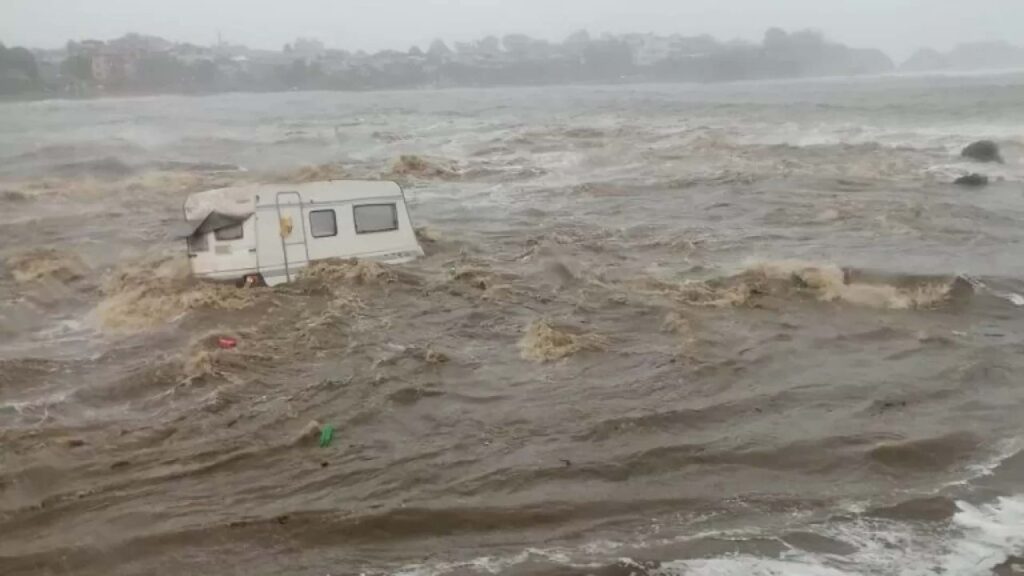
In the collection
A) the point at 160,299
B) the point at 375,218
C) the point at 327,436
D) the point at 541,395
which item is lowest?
the point at 541,395

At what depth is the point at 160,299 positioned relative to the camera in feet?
57.0

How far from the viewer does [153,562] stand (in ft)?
29.0

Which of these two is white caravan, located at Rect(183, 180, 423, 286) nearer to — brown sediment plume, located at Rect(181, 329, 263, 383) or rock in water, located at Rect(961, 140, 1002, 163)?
brown sediment plume, located at Rect(181, 329, 263, 383)

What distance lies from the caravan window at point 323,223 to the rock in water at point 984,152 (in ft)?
95.2

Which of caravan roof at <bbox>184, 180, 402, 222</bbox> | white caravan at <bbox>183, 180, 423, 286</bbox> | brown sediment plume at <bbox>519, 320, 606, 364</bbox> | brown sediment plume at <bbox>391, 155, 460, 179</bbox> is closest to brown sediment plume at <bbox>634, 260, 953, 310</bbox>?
brown sediment plume at <bbox>519, 320, 606, 364</bbox>

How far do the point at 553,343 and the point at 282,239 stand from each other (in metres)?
6.46

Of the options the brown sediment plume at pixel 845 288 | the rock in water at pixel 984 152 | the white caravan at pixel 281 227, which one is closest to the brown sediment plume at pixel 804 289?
the brown sediment plume at pixel 845 288

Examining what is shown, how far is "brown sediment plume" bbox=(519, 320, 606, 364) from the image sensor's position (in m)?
14.6

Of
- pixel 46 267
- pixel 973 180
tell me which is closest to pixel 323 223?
pixel 46 267

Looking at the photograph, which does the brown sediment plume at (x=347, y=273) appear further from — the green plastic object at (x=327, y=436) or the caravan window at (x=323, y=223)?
the green plastic object at (x=327, y=436)

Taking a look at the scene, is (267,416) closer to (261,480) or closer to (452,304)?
(261,480)

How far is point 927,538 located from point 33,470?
991cm

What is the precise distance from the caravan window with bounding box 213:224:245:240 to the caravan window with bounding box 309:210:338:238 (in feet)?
4.92

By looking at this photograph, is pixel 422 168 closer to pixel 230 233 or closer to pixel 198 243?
pixel 198 243
